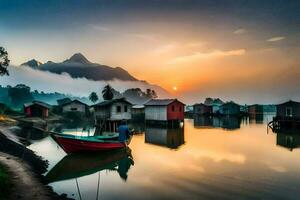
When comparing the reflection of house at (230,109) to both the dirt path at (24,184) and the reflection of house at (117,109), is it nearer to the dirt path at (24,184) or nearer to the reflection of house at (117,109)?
the reflection of house at (117,109)

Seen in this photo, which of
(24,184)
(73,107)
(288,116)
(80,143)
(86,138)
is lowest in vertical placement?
(24,184)

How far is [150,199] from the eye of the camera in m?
14.9

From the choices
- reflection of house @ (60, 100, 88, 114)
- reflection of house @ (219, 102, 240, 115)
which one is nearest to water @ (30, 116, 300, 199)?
reflection of house @ (60, 100, 88, 114)

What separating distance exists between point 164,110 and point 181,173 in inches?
1324

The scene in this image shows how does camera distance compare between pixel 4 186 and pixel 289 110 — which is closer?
pixel 4 186

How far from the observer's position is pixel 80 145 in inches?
981

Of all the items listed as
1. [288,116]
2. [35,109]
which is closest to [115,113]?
[35,109]

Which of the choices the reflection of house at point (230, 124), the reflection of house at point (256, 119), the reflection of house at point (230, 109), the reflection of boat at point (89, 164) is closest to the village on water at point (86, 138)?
the reflection of boat at point (89, 164)

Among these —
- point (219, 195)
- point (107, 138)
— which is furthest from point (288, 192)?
point (107, 138)

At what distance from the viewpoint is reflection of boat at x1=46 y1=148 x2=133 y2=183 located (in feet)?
64.3

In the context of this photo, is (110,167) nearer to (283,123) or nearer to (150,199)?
(150,199)

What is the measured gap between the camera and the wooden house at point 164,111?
5322 cm

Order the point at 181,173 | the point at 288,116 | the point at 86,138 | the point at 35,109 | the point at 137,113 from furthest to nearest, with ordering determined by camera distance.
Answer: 1. the point at 137,113
2. the point at 35,109
3. the point at 288,116
4. the point at 86,138
5. the point at 181,173

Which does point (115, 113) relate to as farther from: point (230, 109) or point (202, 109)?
point (230, 109)
